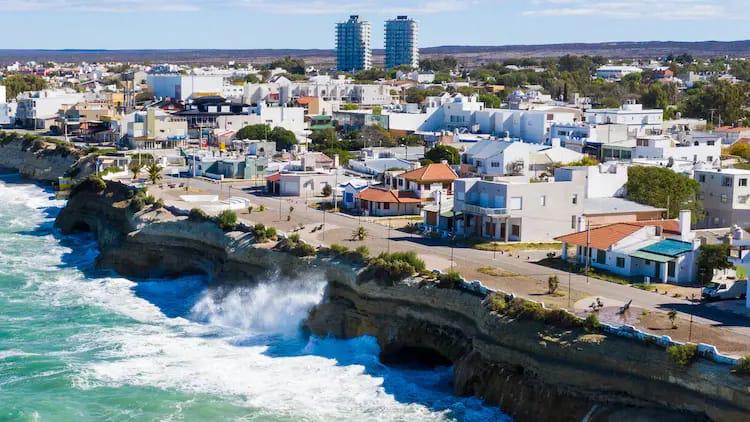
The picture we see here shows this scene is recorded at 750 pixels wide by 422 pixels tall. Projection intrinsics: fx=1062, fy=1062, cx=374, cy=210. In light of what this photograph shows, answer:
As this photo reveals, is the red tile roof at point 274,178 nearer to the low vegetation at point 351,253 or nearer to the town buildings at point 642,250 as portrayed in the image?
the low vegetation at point 351,253

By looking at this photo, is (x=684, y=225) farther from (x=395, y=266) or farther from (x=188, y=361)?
(x=188, y=361)

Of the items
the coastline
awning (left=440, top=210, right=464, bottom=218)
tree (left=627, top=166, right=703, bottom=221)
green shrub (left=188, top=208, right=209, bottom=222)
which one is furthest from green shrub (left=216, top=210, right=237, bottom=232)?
tree (left=627, top=166, right=703, bottom=221)

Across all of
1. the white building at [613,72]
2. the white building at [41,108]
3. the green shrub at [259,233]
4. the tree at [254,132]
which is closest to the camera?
the green shrub at [259,233]

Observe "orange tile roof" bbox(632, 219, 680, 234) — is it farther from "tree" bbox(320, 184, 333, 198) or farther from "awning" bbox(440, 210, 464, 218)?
"tree" bbox(320, 184, 333, 198)

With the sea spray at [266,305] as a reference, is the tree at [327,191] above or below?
above

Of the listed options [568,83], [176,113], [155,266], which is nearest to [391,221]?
[155,266]

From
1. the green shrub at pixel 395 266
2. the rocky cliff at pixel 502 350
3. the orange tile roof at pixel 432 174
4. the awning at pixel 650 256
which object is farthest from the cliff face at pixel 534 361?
the orange tile roof at pixel 432 174
